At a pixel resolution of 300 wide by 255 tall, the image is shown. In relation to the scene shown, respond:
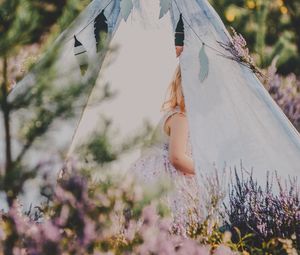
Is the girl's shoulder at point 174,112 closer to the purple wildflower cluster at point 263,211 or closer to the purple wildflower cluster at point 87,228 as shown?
the purple wildflower cluster at point 263,211

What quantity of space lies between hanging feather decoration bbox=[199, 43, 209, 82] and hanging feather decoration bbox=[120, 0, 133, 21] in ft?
1.93

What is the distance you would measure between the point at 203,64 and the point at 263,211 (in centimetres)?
98

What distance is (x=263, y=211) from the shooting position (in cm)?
332

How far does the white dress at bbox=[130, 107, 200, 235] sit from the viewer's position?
3.45m

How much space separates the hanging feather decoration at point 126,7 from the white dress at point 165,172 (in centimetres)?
71

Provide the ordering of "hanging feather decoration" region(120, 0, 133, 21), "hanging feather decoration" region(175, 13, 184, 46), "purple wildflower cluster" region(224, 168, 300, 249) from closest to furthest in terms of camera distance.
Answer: "purple wildflower cluster" region(224, 168, 300, 249), "hanging feather decoration" region(175, 13, 184, 46), "hanging feather decoration" region(120, 0, 133, 21)

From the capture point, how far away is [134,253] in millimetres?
2365

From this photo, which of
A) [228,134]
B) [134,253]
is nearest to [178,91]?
[228,134]

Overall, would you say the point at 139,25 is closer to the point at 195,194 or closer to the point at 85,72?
the point at 85,72

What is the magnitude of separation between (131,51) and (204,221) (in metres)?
1.42

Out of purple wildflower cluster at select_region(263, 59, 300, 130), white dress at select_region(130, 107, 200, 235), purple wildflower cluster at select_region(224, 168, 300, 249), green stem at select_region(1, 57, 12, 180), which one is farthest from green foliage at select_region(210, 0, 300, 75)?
green stem at select_region(1, 57, 12, 180)

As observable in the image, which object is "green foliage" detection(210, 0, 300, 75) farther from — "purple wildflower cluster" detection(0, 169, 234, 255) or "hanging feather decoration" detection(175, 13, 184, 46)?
"purple wildflower cluster" detection(0, 169, 234, 255)

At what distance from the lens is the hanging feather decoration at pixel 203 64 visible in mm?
3553

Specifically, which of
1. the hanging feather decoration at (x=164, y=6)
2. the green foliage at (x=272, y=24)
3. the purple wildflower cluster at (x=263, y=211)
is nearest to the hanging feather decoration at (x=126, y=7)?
the hanging feather decoration at (x=164, y=6)
